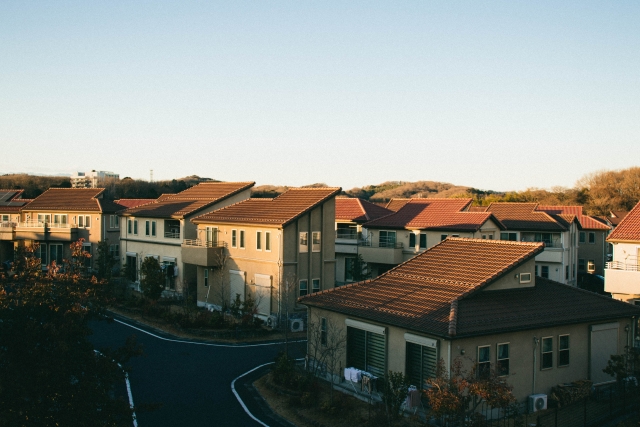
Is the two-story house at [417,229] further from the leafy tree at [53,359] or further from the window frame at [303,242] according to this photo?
the leafy tree at [53,359]

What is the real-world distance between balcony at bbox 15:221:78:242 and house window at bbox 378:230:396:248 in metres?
24.5

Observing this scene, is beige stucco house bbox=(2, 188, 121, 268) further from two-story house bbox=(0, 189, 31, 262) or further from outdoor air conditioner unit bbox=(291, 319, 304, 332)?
outdoor air conditioner unit bbox=(291, 319, 304, 332)

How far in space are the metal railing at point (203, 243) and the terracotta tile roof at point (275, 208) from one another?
1.25 m

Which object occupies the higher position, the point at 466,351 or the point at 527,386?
the point at 466,351

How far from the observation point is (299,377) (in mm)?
20625

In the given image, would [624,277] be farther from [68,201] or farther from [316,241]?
[68,201]

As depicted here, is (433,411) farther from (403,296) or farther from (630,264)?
(630,264)

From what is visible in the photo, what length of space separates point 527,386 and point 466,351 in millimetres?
2974

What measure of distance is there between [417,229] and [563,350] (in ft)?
68.2

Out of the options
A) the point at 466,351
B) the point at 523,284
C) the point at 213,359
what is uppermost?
the point at 523,284

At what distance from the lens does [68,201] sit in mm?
51250

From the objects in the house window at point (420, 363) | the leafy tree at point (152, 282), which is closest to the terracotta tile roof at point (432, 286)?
the house window at point (420, 363)

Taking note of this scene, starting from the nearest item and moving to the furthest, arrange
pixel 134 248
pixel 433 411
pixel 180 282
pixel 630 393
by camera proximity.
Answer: pixel 433 411 → pixel 630 393 → pixel 180 282 → pixel 134 248

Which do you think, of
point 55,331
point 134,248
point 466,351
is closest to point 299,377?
point 466,351
